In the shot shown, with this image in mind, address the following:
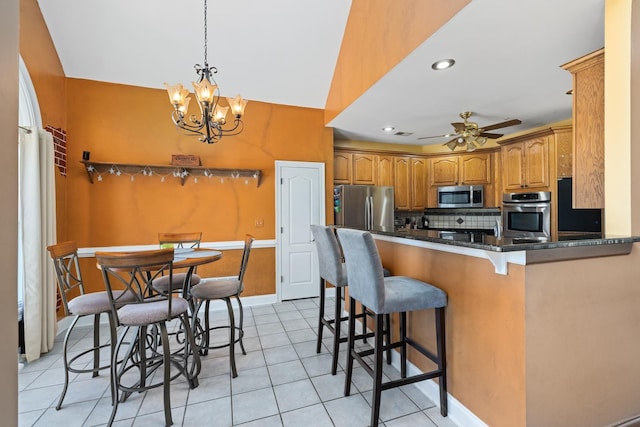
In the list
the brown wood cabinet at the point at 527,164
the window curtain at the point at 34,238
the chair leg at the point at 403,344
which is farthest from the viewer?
the brown wood cabinet at the point at 527,164

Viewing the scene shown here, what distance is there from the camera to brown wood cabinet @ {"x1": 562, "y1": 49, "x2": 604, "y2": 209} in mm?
1751

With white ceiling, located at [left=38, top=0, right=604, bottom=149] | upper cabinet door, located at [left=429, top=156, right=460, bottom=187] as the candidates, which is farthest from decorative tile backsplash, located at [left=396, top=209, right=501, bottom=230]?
white ceiling, located at [left=38, top=0, right=604, bottom=149]

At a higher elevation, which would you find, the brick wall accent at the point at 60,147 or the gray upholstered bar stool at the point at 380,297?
the brick wall accent at the point at 60,147

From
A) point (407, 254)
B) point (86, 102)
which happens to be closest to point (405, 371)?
point (407, 254)

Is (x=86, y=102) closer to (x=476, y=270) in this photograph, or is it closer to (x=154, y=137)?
(x=154, y=137)

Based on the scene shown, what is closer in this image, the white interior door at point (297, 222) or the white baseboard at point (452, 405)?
the white baseboard at point (452, 405)

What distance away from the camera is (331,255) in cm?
230

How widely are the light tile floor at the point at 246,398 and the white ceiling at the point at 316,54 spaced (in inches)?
98.6

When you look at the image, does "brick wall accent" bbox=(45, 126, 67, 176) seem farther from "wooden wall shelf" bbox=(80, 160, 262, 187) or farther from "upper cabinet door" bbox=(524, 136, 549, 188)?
"upper cabinet door" bbox=(524, 136, 549, 188)

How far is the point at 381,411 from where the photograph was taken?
1838mm

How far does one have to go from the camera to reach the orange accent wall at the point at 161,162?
3273 millimetres

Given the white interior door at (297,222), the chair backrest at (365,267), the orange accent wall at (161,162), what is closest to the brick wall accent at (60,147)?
the orange accent wall at (161,162)

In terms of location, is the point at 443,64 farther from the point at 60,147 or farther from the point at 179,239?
the point at 60,147

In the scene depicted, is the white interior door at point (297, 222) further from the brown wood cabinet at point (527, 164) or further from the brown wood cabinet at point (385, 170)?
the brown wood cabinet at point (527, 164)
